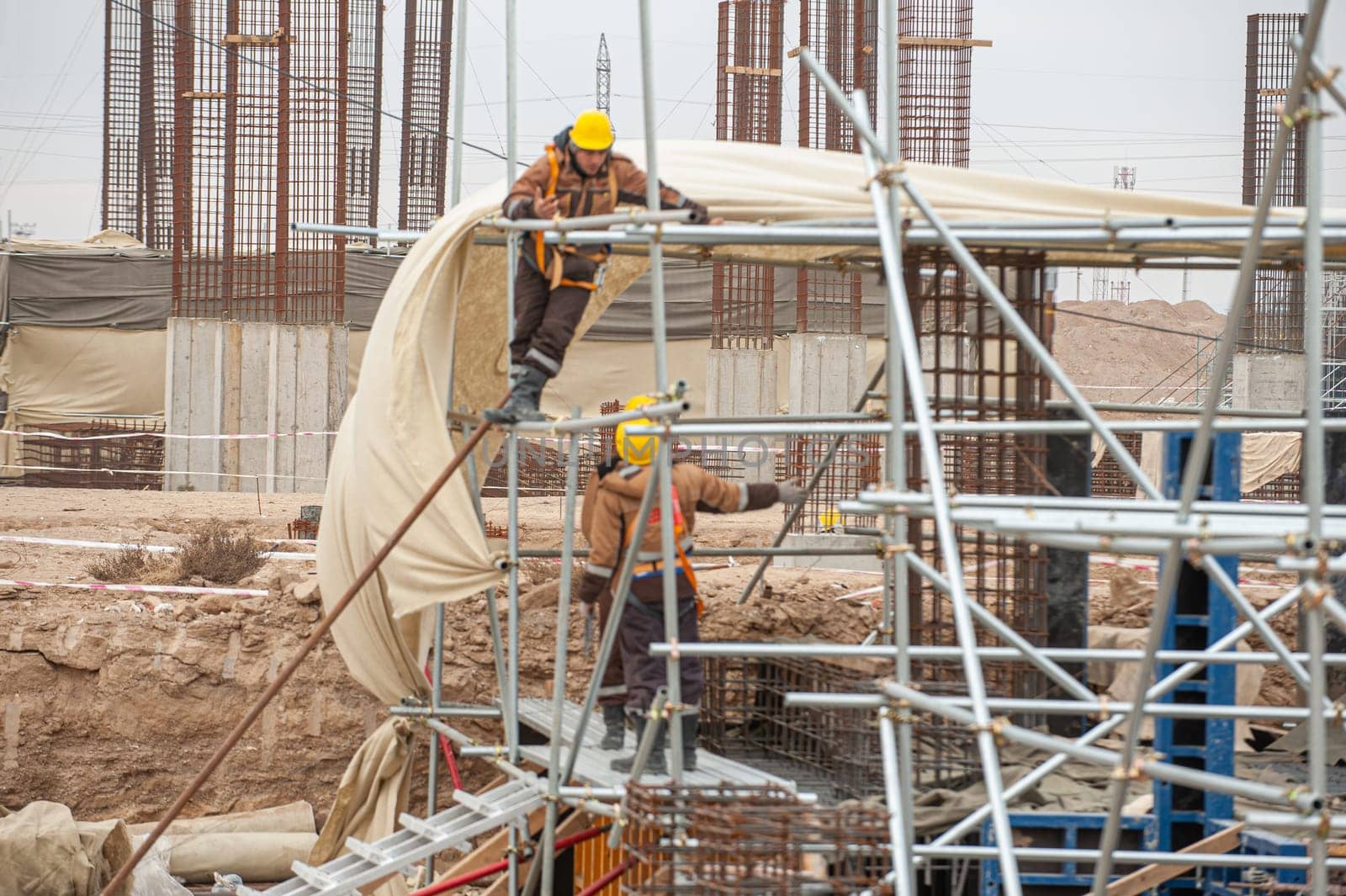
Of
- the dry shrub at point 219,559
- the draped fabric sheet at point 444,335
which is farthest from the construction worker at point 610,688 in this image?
the dry shrub at point 219,559

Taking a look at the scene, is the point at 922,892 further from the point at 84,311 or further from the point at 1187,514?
the point at 84,311

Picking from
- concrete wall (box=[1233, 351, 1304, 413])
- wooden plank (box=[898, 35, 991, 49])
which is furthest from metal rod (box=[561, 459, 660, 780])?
concrete wall (box=[1233, 351, 1304, 413])

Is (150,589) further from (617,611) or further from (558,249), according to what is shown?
(617,611)

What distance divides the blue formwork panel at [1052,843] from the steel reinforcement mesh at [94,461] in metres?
17.4

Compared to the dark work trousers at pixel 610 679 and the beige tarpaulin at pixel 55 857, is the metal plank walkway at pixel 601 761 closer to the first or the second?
the dark work trousers at pixel 610 679

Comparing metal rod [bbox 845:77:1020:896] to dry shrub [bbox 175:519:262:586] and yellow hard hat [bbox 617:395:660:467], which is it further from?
dry shrub [bbox 175:519:262:586]

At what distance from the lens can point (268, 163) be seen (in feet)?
71.8

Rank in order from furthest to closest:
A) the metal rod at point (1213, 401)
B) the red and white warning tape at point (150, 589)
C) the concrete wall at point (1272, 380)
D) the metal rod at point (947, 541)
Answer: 1. the concrete wall at point (1272, 380)
2. the red and white warning tape at point (150, 589)
3. the metal rod at point (947, 541)
4. the metal rod at point (1213, 401)

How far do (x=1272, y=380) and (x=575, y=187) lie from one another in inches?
754

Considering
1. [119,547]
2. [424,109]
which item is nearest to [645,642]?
[119,547]

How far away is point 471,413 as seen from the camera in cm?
895

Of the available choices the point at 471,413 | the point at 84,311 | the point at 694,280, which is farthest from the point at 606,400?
the point at 471,413

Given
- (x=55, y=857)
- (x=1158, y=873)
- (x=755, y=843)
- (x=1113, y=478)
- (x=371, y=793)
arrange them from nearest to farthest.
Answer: (x=755, y=843) < (x=1158, y=873) < (x=371, y=793) < (x=55, y=857) < (x=1113, y=478)

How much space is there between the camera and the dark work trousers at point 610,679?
7.69 meters
